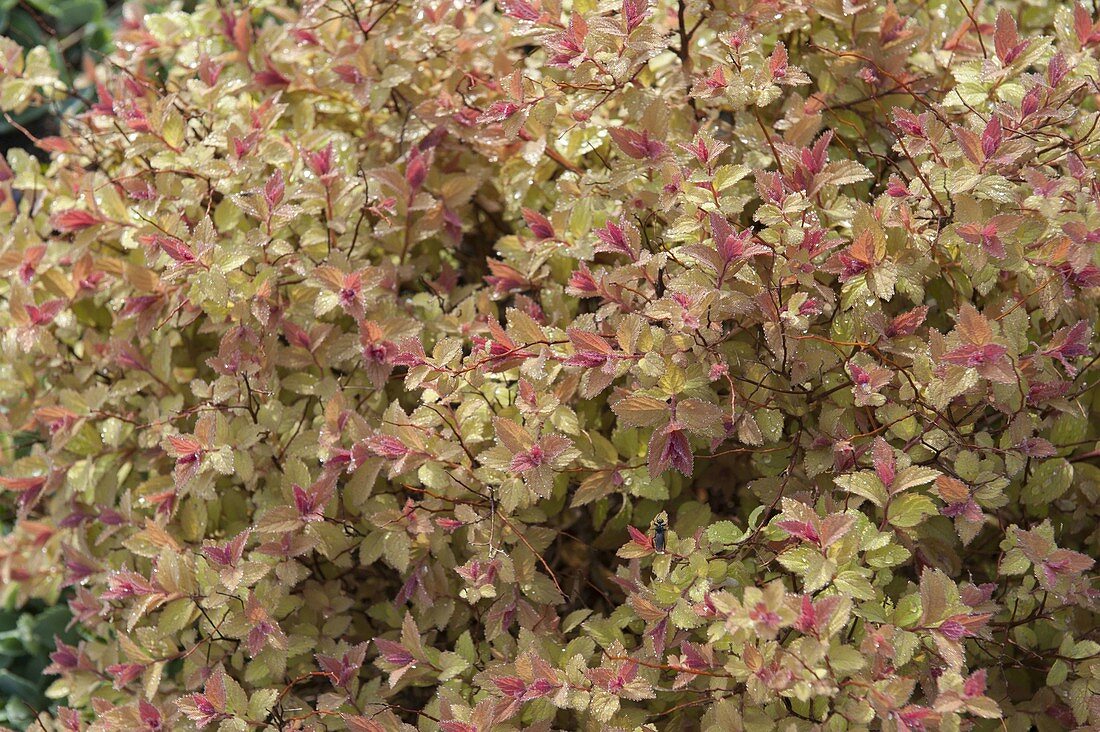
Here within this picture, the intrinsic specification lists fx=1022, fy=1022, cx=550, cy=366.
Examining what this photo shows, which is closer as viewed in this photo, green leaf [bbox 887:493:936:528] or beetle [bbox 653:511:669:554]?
green leaf [bbox 887:493:936:528]

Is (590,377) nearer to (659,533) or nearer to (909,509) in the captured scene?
(659,533)

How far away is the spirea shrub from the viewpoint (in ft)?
5.09

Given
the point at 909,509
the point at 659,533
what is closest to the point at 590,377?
the point at 659,533

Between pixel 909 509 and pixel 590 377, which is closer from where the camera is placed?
pixel 909 509

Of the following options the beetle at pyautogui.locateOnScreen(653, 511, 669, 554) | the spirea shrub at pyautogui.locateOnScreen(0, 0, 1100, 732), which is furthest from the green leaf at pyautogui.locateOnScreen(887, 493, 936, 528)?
the beetle at pyautogui.locateOnScreen(653, 511, 669, 554)

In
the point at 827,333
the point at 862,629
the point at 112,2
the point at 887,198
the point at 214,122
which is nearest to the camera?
the point at 862,629

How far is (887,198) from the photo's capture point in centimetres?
166

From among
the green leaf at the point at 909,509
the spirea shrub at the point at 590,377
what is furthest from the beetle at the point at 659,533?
the green leaf at the point at 909,509

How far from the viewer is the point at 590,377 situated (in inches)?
63.1

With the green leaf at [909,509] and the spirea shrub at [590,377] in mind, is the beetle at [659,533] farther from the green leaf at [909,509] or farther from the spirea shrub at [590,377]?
the green leaf at [909,509]

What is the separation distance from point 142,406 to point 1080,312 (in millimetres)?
1827

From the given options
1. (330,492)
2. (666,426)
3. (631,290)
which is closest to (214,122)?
(330,492)

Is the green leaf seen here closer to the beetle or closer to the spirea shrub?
the spirea shrub

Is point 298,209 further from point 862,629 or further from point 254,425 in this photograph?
point 862,629
